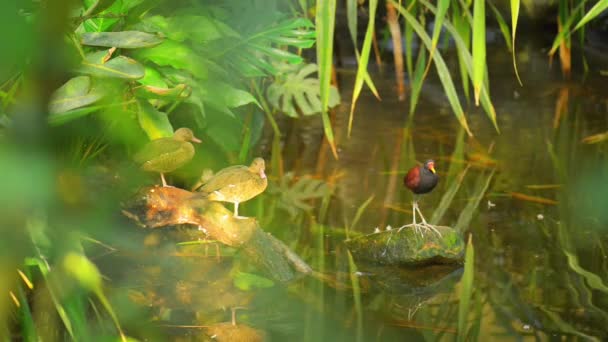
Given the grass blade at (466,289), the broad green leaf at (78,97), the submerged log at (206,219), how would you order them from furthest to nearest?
the submerged log at (206,219) < the grass blade at (466,289) < the broad green leaf at (78,97)

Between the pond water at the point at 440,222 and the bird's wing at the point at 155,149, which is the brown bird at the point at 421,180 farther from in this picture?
the bird's wing at the point at 155,149

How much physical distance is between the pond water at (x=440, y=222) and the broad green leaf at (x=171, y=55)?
522 mm

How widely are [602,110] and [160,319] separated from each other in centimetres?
309

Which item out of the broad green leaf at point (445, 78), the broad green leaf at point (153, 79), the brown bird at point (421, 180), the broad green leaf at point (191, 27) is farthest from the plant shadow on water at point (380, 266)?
the broad green leaf at point (191, 27)

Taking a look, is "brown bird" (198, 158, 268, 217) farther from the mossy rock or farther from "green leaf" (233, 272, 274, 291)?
the mossy rock

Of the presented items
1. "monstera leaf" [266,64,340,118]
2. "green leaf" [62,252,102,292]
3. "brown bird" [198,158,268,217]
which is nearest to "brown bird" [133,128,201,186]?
"brown bird" [198,158,268,217]

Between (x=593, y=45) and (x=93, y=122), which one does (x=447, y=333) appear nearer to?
(x=93, y=122)

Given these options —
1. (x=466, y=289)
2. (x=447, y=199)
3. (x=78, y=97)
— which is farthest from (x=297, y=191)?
(x=78, y=97)

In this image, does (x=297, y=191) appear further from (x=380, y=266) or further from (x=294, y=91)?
(x=294, y=91)

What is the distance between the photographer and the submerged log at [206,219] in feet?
7.97

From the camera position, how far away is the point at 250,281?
2.36 m

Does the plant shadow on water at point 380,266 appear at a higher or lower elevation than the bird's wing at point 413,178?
lower

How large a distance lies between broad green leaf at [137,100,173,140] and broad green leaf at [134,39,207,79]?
0.16 m

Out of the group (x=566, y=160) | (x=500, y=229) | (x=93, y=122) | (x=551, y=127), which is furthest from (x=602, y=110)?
(x=93, y=122)
